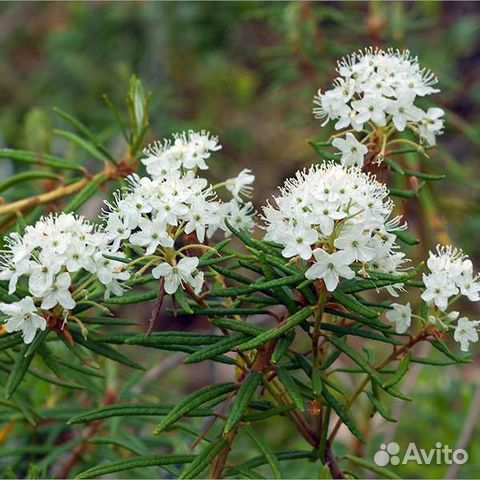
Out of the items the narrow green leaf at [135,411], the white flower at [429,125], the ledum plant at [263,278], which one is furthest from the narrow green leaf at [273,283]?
the white flower at [429,125]

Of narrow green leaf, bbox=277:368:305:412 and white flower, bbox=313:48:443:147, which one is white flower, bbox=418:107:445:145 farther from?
narrow green leaf, bbox=277:368:305:412

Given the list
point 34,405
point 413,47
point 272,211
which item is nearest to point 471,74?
point 413,47

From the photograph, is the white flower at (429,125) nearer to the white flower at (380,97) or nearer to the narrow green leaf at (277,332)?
the white flower at (380,97)

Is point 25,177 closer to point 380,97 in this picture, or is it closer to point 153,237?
point 153,237

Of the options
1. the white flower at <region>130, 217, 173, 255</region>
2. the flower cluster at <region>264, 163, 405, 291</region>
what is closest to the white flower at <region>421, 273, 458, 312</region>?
the flower cluster at <region>264, 163, 405, 291</region>

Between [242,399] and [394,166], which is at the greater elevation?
[394,166]

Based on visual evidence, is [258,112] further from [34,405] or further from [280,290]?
[280,290]

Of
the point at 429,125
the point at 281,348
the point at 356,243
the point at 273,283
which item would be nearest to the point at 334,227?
the point at 356,243
